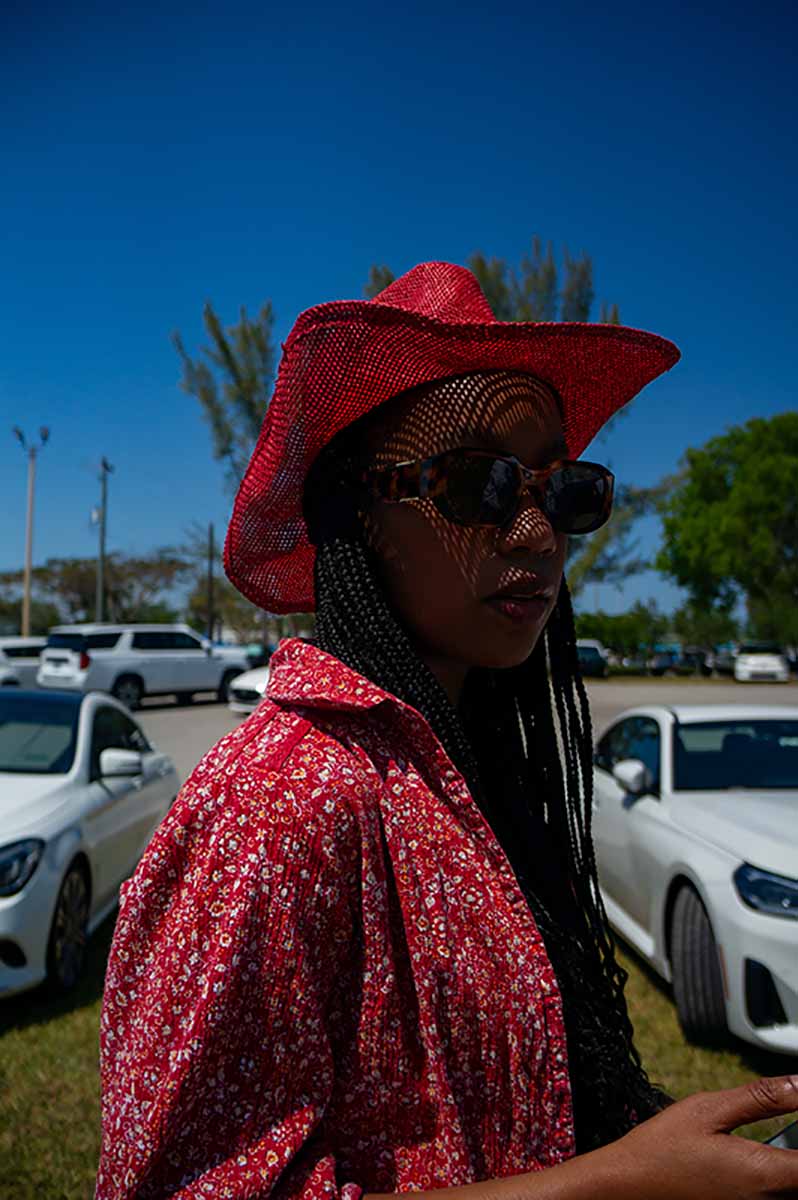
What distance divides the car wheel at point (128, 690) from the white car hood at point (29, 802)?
15.8m

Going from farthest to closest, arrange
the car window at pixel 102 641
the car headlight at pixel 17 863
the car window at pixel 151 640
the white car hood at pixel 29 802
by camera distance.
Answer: the car window at pixel 151 640
the car window at pixel 102 641
the white car hood at pixel 29 802
the car headlight at pixel 17 863

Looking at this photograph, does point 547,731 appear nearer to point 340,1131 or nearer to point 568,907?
point 568,907

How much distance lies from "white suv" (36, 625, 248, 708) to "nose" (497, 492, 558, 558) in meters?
18.3

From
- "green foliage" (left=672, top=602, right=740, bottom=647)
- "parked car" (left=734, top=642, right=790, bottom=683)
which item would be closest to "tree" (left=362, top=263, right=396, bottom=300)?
"parked car" (left=734, top=642, right=790, bottom=683)

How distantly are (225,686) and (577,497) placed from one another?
21976 mm

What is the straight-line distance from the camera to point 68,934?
14.4 ft

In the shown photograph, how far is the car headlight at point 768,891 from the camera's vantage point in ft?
11.3

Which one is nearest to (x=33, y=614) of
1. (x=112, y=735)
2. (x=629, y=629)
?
(x=629, y=629)

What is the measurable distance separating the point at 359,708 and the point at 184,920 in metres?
0.30

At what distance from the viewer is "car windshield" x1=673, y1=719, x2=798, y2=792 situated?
15.3 feet

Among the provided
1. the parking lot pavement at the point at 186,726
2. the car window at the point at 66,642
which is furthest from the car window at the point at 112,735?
the car window at the point at 66,642

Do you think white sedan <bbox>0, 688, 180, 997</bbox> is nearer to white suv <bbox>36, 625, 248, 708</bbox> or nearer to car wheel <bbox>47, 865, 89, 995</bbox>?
car wheel <bbox>47, 865, 89, 995</bbox>

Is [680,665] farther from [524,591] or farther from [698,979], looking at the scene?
[524,591]

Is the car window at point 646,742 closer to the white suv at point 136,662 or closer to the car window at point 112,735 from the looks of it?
the car window at point 112,735
